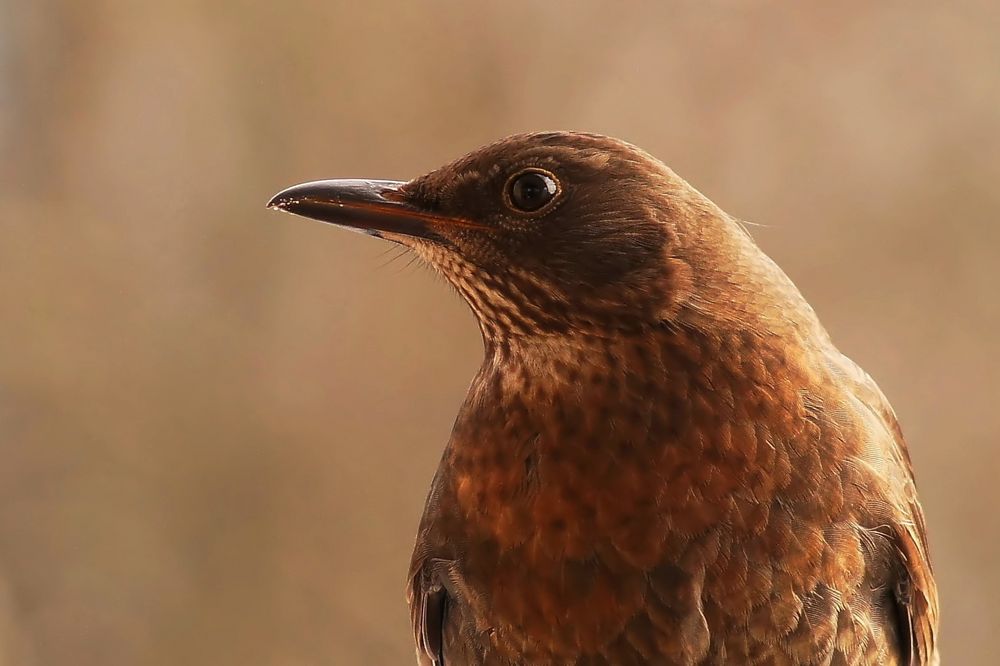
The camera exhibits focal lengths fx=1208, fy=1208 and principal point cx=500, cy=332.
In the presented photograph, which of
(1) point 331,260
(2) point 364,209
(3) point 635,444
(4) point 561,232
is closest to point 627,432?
(3) point 635,444

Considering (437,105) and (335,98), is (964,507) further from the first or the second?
(335,98)

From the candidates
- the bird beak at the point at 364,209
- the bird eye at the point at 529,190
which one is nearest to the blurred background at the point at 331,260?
the bird beak at the point at 364,209

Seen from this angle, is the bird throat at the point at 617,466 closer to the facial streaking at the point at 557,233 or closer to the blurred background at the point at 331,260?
the facial streaking at the point at 557,233

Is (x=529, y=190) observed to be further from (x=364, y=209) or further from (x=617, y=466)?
(x=617, y=466)

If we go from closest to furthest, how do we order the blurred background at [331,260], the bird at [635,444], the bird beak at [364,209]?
1. the bird at [635,444]
2. the bird beak at [364,209]
3. the blurred background at [331,260]

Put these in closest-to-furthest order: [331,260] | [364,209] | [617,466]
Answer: [617,466] < [364,209] < [331,260]

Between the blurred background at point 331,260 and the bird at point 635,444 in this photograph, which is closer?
the bird at point 635,444

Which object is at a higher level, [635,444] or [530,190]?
[530,190]

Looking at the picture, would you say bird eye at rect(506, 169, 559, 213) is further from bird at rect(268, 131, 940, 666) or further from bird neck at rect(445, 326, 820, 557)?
bird neck at rect(445, 326, 820, 557)
